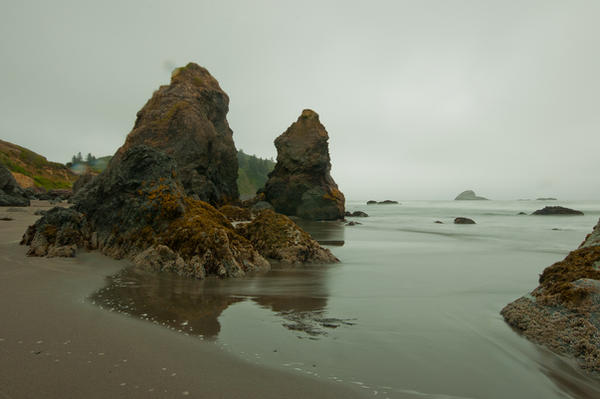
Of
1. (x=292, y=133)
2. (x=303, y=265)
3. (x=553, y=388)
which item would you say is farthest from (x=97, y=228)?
(x=292, y=133)

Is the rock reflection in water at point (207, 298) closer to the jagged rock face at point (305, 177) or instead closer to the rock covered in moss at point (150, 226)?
the rock covered in moss at point (150, 226)

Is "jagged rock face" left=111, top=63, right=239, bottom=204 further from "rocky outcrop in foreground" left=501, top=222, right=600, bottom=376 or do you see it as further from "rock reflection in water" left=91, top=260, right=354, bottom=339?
"rocky outcrop in foreground" left=501, top=222, right=600, bottom=376

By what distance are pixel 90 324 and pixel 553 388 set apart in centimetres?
460

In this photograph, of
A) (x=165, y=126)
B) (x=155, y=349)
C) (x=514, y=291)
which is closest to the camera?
(x=155, y=349)

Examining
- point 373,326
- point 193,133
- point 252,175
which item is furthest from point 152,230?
point 252,175

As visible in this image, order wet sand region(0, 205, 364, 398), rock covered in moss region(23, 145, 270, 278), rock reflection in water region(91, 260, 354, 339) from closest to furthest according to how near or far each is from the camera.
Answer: wet sand region(0, 205, 364, 398) → rock reflection in water region(91, 260, 354, 339) → rock covered in moss region(23, 145, 270, 278)

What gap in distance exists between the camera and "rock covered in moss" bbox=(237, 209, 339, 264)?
8734mm

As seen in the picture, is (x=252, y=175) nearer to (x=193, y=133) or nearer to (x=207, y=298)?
(x=193, y=133)

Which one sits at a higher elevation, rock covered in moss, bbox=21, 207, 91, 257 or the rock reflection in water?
rock covered in moss, bbox=21, 207, 91, 257

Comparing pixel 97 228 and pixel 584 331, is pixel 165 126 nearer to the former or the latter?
pixel 97 228

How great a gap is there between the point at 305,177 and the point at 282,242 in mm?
29867

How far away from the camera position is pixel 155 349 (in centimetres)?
309

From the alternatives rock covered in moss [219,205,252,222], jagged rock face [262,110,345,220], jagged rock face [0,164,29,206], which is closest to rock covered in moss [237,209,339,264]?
rock covered in moss [219,205,252,222]

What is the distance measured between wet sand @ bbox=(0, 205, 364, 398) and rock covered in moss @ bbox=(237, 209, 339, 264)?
4.99 metres
